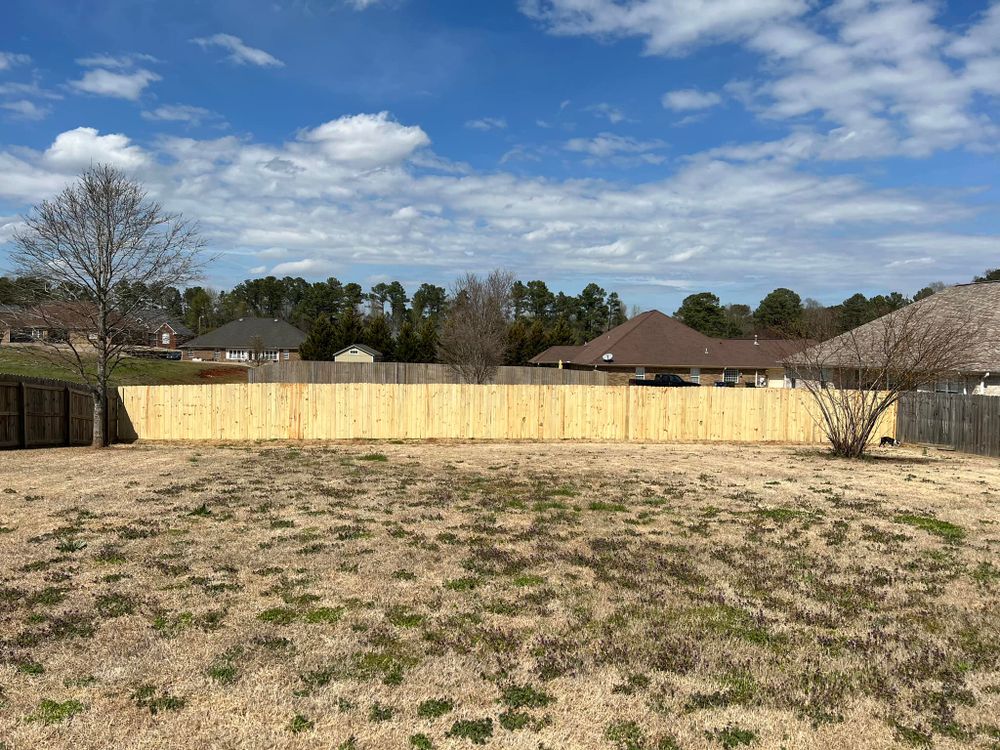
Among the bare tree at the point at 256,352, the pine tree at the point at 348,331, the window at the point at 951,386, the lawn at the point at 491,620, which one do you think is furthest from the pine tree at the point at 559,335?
the lawn at the point at 491,620

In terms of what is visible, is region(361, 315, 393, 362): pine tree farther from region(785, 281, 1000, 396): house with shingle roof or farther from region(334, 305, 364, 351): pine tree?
region(785, 281, 1000, 396): house with shingle roof

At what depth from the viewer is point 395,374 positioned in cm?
4075

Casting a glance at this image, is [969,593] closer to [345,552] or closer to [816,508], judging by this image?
[816,508]

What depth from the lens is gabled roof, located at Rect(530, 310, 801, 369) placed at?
4406cm

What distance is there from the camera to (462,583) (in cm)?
661

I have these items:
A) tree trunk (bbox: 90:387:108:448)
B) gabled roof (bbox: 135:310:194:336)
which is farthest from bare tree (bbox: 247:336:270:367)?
tree trunk (bbox: 90:387:108:448)

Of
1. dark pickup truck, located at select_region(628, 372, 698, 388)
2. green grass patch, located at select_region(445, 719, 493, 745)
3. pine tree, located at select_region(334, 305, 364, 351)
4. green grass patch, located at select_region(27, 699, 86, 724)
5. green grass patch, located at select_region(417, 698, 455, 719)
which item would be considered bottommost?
green grass patch, located at select_region(445, 719, 493, 745)

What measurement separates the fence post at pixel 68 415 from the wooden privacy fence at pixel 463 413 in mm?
1510

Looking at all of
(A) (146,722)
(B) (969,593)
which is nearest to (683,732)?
(A) (146,722)

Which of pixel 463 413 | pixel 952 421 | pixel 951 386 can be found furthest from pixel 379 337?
pixel 952 421

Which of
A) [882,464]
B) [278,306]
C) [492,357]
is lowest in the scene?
[882,464]

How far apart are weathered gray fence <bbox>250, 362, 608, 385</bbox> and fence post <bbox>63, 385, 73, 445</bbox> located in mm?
19519

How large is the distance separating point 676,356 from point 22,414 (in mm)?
34979

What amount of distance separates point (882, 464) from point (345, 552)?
45.1 ft
